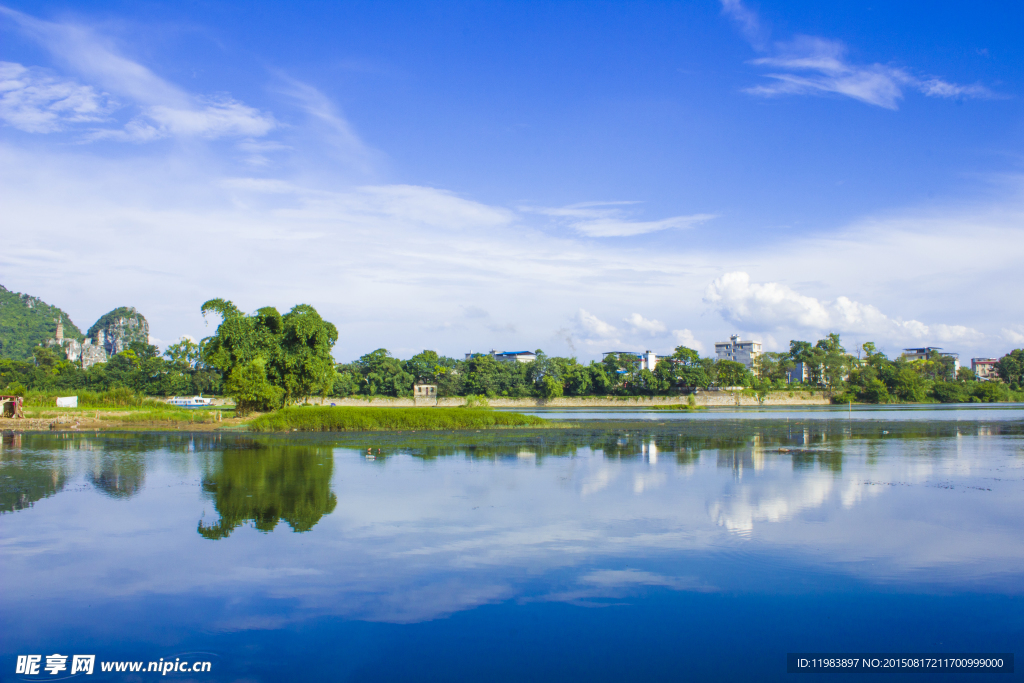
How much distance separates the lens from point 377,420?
120 feet

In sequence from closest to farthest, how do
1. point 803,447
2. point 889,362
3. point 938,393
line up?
point 803,447 → point 938,393 → point 889,362

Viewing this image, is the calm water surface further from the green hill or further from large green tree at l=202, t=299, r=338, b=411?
the green hill

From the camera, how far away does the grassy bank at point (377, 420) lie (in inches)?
1363

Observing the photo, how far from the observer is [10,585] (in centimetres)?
907

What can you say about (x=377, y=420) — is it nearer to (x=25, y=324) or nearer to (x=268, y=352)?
(x=268, y=352)

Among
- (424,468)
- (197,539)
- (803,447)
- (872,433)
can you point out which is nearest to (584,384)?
(872,433)

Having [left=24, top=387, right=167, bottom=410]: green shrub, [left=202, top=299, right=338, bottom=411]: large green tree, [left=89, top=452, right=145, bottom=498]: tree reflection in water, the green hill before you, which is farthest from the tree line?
the green hill

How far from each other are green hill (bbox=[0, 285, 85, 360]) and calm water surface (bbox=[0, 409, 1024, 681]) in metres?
152

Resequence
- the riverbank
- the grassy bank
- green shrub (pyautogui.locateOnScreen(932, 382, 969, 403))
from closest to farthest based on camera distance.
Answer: the grassy bank < the riverbank < green shrub (pyautogui.locateOnScreen(932, 382, 969, 403))

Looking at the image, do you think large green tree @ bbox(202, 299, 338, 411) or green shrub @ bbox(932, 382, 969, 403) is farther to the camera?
green shrub @ bbox(932, 382, 969, 403)

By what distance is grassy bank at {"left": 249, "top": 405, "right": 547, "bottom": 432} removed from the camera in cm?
3462

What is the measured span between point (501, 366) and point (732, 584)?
3606 inches

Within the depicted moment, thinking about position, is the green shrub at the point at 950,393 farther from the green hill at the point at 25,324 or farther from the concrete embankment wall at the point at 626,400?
the green hill at the point at 25,324

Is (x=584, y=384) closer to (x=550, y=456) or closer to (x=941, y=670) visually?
(x=550, y=456)
